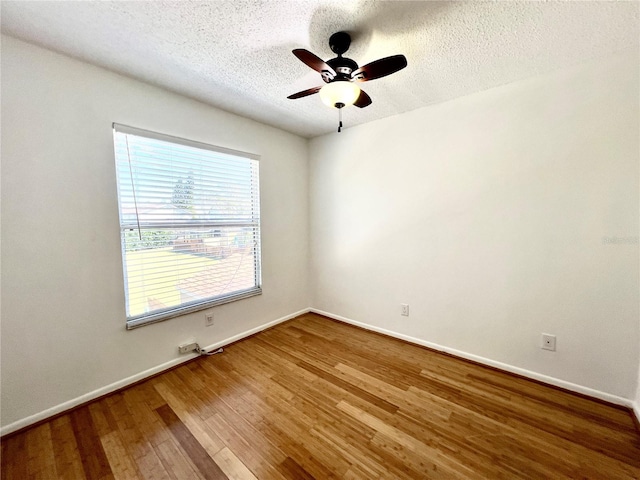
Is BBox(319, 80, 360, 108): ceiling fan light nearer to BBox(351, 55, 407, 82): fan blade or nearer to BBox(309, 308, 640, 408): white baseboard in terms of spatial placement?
BBox(351, 55, 407, 82): fan blade

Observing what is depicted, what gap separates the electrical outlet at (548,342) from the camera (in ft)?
6.37

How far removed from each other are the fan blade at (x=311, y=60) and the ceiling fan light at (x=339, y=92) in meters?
0.11

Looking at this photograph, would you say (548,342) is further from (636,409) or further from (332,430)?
(332,430)

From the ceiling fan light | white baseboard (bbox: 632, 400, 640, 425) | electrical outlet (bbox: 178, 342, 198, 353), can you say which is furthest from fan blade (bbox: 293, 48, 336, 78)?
white baseboard (bbox: 632, 400, 640, 425)

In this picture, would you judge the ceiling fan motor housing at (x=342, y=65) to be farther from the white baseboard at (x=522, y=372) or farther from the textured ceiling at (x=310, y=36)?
the white baseboard at (x=522, y=372)

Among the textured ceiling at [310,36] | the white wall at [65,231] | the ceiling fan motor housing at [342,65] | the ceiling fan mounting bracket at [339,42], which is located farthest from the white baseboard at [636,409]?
the white wall at [65,231]

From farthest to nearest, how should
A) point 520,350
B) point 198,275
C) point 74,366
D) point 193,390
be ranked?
point 198,275, point 520,350, point 193,390, point 74,366

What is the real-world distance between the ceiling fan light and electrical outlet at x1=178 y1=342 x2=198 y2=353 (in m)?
2.39

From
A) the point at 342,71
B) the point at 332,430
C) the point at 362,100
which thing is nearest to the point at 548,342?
the point at 332,430

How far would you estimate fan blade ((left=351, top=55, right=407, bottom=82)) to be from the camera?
1.32 meters

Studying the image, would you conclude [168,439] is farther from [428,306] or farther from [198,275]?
[428,306]

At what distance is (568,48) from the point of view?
1613 mm

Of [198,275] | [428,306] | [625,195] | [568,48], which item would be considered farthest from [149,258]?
[625,195]

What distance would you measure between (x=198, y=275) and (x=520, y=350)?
2.97 m
